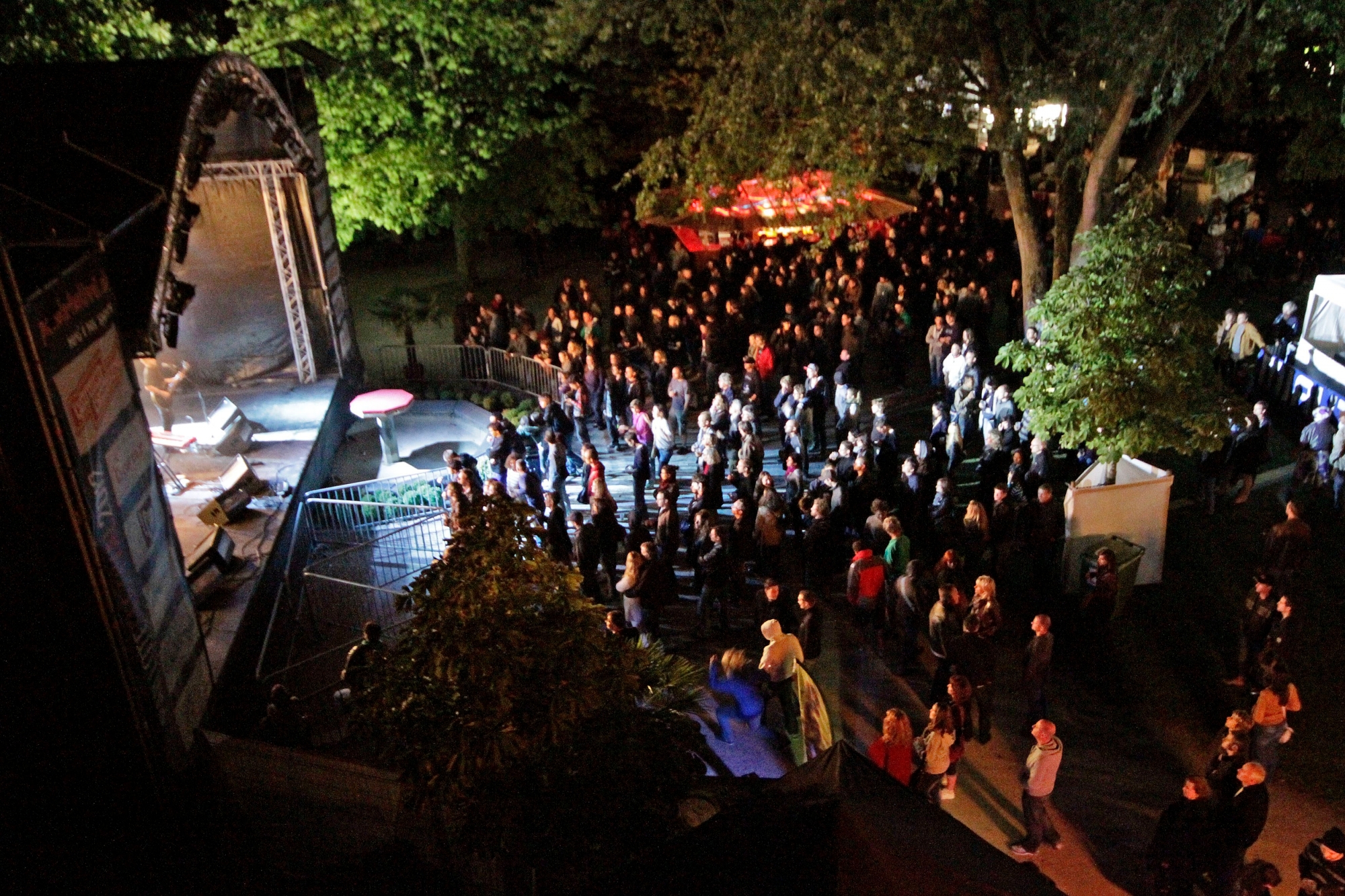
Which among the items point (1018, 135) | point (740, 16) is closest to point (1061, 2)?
point (1018, 135)

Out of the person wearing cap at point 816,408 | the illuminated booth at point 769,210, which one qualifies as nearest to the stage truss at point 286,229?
the illuminated booth at point 769,210

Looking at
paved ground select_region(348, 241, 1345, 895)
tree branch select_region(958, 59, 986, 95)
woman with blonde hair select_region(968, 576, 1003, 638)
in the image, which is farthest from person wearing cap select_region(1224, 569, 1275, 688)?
tree branch select_region(958, 59, 986, 95)

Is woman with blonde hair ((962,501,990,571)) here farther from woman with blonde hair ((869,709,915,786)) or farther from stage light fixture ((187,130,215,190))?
stage light fixture ((187,130,215,190))

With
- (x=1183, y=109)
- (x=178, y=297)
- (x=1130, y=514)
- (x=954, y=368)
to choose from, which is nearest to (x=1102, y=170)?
(x=1183, y=109)

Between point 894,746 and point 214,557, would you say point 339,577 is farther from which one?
point 894,746

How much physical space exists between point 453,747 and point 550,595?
0.84 meters

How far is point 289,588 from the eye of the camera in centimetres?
1080

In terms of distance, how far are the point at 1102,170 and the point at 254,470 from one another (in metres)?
12.0

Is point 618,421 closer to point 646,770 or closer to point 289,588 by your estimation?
point 289,588

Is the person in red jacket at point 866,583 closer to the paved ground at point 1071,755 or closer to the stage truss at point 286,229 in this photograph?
the paved ground at point 1071,755

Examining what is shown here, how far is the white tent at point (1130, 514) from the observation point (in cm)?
1000

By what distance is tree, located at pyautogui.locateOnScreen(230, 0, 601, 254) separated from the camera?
17.2m

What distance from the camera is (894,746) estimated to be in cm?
695

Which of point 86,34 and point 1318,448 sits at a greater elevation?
point 86,34
